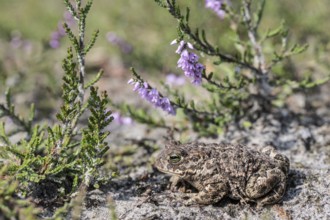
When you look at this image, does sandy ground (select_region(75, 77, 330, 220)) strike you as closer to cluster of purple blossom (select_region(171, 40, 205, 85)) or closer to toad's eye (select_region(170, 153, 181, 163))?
toad's eye (select_region(170, 153, 181, 163))

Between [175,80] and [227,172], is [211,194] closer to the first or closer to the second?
[227,172]

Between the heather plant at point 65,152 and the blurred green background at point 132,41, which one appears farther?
the blurred green background at point 132,41

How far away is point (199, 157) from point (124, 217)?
0.94 metres

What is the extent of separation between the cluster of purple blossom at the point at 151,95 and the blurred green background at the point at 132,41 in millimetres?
2407

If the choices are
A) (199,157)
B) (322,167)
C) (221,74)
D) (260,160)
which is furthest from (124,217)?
(221,74)

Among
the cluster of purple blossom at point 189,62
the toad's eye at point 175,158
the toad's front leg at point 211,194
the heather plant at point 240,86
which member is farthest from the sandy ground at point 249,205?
the cluster of purple blossom at point 189,62

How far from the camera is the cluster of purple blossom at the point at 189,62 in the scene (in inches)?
182

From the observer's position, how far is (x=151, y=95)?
510cm

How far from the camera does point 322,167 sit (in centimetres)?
546

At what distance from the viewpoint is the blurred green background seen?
8.13 metres

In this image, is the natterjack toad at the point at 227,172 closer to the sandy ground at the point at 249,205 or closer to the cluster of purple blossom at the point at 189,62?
the sandy ground at the point at 249,205

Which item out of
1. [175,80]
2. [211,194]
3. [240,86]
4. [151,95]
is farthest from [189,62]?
[175,80]

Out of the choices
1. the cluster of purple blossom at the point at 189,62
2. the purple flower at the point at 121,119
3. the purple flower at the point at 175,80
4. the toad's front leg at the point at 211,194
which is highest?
the purple flower at the point at 175,80

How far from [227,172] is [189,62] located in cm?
115
